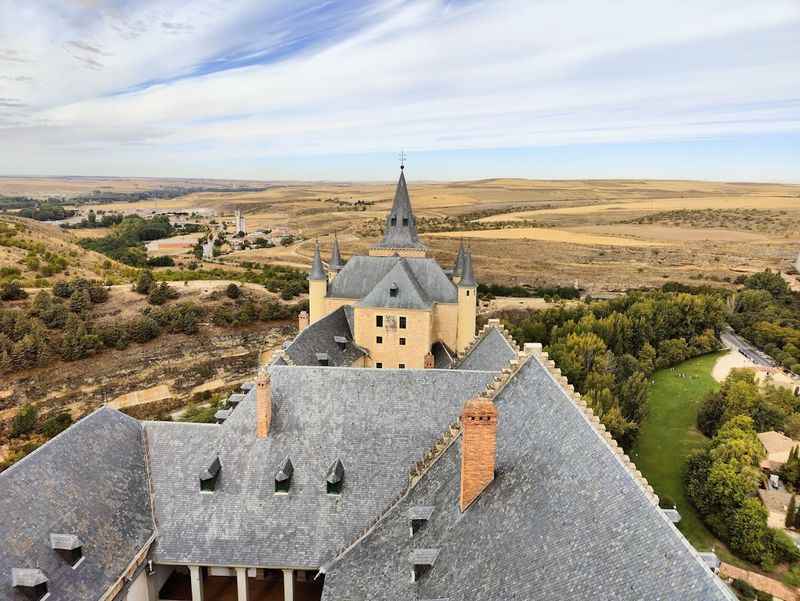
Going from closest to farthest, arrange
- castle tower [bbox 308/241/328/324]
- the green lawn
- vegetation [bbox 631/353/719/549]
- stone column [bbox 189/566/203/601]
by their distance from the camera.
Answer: stone column [bbox 189/566/203/601] < the green lawn < vegetation [bbox 631/353/719/549] < castle tower [bbox 308/241/328/324]

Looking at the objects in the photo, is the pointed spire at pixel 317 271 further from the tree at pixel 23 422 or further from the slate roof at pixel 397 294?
the tree at pixel 23 422

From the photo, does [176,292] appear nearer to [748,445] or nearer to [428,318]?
[428,318]

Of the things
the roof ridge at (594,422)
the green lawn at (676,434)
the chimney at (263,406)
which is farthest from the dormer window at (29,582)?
Answer: the green lawn at (676,434)

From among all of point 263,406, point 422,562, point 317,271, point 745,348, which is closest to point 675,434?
point 745,348

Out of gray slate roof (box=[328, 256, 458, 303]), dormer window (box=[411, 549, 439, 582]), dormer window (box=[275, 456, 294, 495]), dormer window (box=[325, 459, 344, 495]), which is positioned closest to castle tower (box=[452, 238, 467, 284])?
gray slate roof (box=[328, 256, 458, 303])

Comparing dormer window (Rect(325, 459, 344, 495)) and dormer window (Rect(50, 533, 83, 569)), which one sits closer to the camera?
dormer window (Rect(50, 533, 83, 569))

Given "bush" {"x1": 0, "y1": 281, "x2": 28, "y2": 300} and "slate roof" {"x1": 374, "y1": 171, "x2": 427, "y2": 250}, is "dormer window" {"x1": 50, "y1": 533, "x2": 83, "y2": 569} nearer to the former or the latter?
"slate roof" {"x1": 374, "y1": 171, "x2": 427, "y2": 250}
